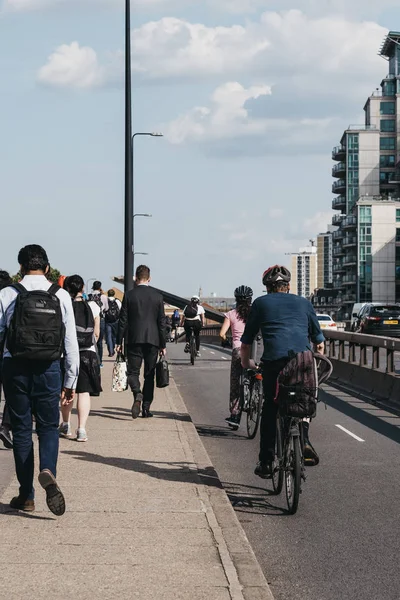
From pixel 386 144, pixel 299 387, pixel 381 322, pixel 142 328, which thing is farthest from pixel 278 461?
pixel 386 144

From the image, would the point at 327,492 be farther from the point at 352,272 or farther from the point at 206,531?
the point at 352,272

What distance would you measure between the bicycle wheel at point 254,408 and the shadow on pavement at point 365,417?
1645 millimetres

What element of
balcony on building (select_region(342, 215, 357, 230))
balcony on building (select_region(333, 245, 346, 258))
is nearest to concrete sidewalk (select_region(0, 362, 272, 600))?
balcony on building (select_region(342, 215, 357, 230))

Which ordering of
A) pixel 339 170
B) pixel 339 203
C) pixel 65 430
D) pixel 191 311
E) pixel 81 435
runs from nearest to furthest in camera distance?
pixel 81 435 → pixel 65 430 → pixel 191 311 → pixel 339 170 → pixel 339 203

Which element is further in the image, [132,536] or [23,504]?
[23,504]

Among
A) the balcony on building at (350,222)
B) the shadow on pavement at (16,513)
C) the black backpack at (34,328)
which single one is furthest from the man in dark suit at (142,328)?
the balcony on building at (350,222)

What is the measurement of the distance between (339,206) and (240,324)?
14288cm

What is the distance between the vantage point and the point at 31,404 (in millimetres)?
7492

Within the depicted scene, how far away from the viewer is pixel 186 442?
11688mm

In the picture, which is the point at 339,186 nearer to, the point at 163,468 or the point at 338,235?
the point at 338,235

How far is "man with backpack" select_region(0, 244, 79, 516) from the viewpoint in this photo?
7.22 metres

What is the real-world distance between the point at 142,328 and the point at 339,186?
142 metres

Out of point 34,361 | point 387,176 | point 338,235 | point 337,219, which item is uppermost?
point 387,176

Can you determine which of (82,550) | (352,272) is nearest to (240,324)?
(82,550)
